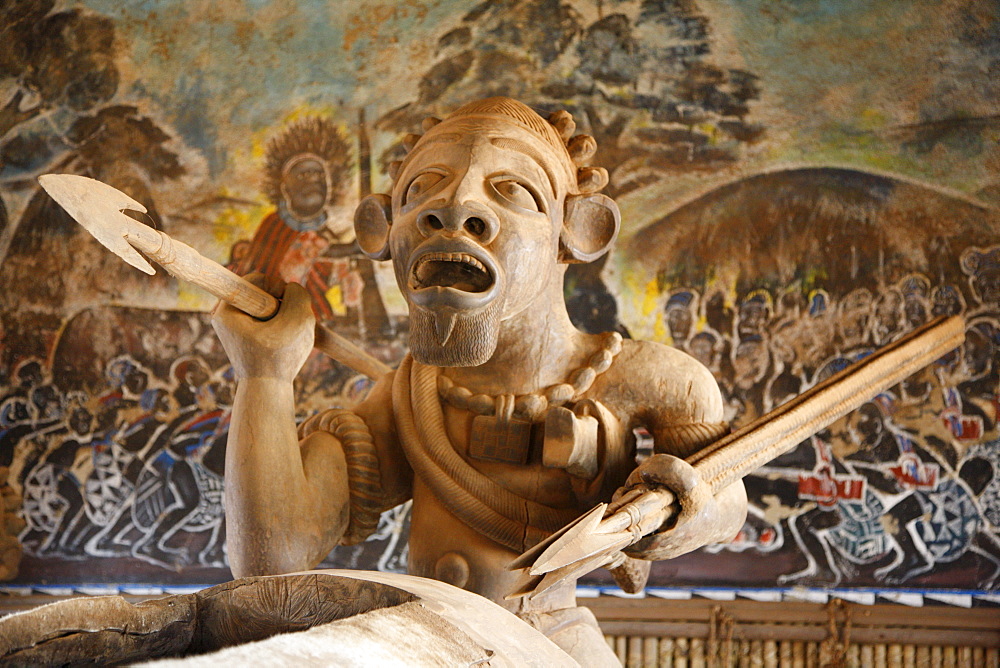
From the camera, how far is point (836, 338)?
5.47 metres

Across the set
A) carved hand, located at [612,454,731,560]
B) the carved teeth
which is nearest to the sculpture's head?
the carved teeth

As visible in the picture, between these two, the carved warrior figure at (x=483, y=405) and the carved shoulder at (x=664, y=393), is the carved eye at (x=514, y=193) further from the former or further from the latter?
the carved shoulder at (x=664, y=393)

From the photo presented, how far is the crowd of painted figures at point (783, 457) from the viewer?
524 cm

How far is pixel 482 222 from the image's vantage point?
2.09 m

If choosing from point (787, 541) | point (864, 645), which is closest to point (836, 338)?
point (787, 541)

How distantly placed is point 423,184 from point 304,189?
3908mm

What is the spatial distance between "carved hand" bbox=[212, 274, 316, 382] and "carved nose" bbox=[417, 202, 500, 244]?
356mm

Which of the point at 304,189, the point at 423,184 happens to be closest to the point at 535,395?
the point at 423,184

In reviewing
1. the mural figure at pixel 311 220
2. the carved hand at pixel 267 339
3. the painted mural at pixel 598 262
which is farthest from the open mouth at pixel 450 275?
the mural figure at pixel 311 220

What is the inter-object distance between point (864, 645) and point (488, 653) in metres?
4.18

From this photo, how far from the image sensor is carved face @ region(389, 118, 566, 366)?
6.76 ft

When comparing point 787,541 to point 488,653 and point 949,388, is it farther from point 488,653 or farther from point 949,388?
point 488,653

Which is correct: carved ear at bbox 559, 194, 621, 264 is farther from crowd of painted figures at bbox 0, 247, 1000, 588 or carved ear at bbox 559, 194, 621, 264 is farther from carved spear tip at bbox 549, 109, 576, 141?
crowd of painted figures at bbox 0, 247, 1000, 588

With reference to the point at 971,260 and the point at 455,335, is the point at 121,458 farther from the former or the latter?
the point at 971,260
